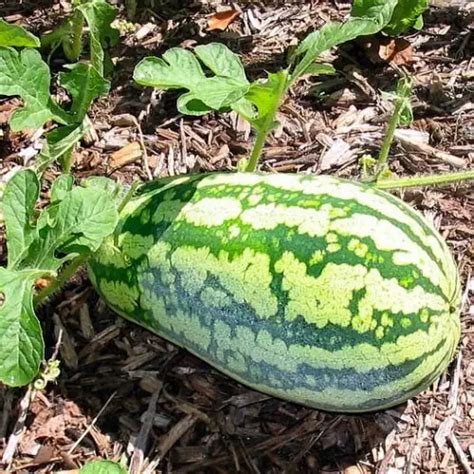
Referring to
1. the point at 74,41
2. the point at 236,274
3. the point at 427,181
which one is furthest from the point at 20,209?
the point at 427,181

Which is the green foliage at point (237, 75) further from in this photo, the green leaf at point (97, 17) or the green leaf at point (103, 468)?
the green leaf at point (103, 468)

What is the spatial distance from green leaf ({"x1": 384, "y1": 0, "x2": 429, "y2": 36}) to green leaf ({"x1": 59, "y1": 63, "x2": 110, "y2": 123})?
1.28 meters

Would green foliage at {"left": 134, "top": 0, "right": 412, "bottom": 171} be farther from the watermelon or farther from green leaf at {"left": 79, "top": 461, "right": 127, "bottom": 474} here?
green leaf at {"left": 79, "top": 461, "right": 127, "bottom": 474}

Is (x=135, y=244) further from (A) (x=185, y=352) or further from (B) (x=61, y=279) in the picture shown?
(A) (x=185, y=352)

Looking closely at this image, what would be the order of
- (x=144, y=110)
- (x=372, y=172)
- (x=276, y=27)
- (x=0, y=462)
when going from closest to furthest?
(x=0, y=462), (x=372, y=172), (x=144, y=110), (x=276, y=27)

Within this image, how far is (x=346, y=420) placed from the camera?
9.82 ft

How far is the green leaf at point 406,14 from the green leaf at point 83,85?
1282 mm

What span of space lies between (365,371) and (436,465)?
0.58m

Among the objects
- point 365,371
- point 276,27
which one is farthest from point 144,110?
point 365,371

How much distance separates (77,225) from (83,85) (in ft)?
1.78

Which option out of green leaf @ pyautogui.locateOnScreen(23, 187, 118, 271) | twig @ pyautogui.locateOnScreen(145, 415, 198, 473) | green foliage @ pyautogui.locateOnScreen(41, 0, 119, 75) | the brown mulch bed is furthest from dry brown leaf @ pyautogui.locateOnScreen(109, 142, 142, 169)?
twig @ pyautogui.locateOnScreen(145, 415, 198, 473)

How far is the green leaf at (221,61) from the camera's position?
292 centimetres

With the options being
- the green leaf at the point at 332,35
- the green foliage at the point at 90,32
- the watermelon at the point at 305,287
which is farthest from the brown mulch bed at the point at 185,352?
the green leaf at the point at 332,35

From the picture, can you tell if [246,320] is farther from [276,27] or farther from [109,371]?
[276,27]
